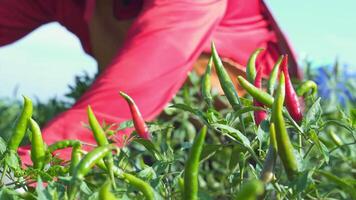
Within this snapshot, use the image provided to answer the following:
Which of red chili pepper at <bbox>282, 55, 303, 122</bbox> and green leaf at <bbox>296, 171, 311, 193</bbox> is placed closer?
green leaf at <bbox>296, 171, 311, 193</bbox>

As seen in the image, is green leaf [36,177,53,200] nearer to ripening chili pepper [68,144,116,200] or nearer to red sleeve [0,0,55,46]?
ripening chili pepper [68,144,116,200]

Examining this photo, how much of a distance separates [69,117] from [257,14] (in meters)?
1.10

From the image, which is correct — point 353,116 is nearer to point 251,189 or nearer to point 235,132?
point 235,132

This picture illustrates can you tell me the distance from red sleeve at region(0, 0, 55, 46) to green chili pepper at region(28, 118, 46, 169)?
2.39 m

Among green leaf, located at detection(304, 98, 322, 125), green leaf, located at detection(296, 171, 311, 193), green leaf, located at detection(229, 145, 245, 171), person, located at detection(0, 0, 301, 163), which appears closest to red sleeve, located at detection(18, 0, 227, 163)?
person, located at detection(0, 0, 301, 163)

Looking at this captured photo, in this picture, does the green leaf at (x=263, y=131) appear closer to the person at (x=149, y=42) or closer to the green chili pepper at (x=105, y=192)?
the green chili pepper at (x=105, y=192)

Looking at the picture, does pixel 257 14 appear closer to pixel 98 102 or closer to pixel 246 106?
pixel 98 102

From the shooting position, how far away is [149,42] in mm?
1986

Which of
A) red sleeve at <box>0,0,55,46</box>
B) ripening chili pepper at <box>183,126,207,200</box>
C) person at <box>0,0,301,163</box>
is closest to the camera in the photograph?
ripening chili pepper at <box>183,126,207,200</box>

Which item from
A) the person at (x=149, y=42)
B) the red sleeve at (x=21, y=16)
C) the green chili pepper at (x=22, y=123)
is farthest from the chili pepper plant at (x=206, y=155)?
the red sleeve at (x=21, y=16)

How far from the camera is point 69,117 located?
1.55 metres

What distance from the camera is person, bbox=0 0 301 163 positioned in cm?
180

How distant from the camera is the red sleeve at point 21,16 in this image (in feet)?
9.86

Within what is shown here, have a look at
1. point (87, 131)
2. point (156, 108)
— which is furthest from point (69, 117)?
→ point (156, 108)
